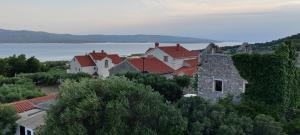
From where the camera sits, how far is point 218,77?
75.5 ft

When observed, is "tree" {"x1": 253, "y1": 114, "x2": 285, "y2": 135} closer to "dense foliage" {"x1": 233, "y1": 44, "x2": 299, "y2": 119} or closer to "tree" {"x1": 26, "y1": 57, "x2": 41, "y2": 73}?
"dense foliage" {"x1": 233, "y1": 44, "x2": 299, "y2": 119}

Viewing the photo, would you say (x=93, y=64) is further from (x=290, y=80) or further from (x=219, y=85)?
(x=290, y=80)

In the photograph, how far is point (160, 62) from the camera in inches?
1902

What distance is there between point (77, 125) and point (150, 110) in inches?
111

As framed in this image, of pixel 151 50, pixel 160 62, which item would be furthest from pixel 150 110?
pixel 151 50

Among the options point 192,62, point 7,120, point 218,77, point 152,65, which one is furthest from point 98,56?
point 218,77

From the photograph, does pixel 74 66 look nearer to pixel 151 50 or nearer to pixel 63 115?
pixel 151 50

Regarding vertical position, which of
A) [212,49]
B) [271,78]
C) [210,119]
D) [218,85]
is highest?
[212,49]

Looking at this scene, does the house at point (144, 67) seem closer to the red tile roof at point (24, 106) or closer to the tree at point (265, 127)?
the red tile roof at point (24, 106)

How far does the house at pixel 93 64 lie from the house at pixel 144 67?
53.5ft

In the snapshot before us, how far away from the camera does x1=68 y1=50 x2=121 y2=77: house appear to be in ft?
203

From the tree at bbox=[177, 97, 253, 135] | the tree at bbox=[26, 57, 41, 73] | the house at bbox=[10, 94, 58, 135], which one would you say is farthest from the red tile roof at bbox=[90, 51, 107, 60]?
the tree at bbox=[177, 97, 253, 135]

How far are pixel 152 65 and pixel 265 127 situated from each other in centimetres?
3121

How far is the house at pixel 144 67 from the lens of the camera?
145ft
